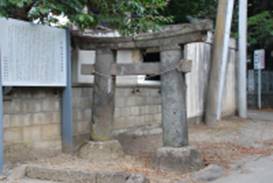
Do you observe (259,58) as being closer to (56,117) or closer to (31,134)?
(56,117)

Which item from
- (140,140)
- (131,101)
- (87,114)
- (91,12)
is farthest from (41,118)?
(140,140)

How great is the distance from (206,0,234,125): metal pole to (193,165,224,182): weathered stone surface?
252 inches

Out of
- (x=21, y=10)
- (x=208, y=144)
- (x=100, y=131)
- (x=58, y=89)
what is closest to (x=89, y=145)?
(x=100, y=131)

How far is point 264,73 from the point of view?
24.4 meters

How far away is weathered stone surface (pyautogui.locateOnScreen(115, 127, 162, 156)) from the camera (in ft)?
32.6

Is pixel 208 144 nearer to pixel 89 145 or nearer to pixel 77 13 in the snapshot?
pixel 89 145

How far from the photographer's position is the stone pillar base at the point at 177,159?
7938 mm

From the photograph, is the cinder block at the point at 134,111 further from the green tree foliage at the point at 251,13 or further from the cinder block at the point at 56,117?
the green tree foliage at the point at 251,13

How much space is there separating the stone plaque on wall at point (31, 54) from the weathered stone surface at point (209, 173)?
2857 millimetres

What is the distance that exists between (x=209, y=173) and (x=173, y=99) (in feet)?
4.48

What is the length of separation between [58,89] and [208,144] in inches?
161

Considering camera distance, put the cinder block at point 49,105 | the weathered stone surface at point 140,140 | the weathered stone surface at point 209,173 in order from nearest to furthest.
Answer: the weathered stone surface at point 209,173, the cinder block at point 49,105, the weathered stone surface at point 140,140

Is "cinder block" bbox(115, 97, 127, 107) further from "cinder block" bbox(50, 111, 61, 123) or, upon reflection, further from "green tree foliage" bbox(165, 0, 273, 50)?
"green tree foliage" bbox(165, 0, 273, 50)

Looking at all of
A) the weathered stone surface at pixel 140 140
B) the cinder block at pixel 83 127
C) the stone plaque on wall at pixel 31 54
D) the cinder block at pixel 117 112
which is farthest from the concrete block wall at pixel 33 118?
the cinder block at pixel 117 112
